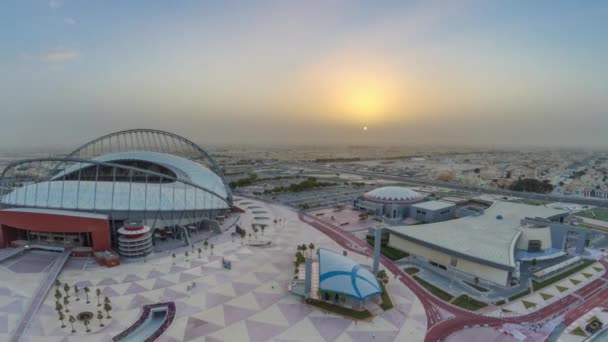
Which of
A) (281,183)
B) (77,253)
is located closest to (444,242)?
(77,253)

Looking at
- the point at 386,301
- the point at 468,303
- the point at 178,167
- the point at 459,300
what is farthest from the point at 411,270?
the point at 178,167

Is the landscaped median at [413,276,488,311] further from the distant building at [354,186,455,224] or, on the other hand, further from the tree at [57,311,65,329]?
the tree at [57,311,65,329]

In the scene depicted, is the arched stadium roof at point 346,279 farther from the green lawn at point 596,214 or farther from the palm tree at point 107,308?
the green lawn at point 596,214

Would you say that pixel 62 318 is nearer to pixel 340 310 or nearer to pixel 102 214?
pixel 102 214

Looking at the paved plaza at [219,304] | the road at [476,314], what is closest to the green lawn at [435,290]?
the road at [476,314]

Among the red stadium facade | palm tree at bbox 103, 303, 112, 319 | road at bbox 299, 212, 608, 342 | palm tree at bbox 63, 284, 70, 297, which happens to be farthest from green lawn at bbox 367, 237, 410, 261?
the red stadium facade
